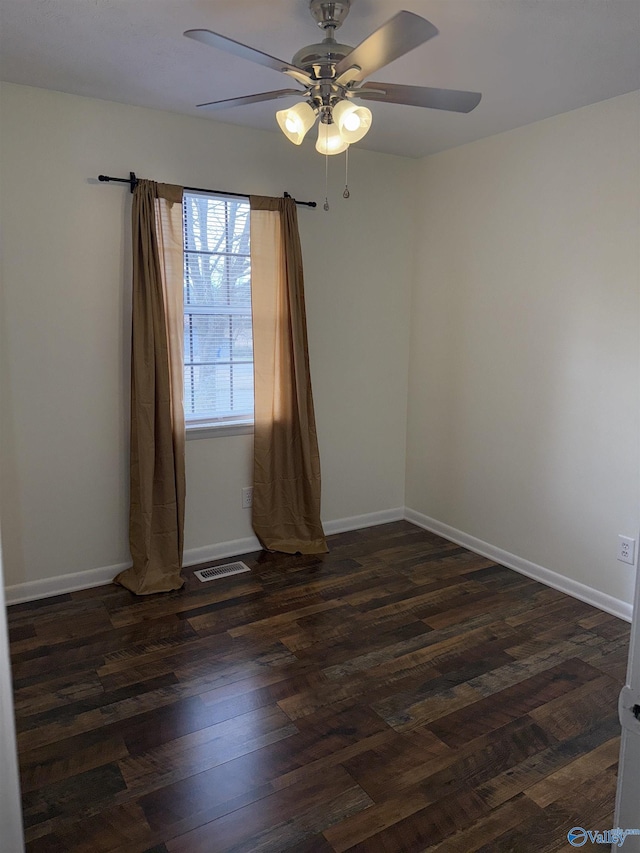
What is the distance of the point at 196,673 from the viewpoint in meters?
2.52

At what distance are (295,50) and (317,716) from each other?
264cm

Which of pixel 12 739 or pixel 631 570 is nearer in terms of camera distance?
pixel 12 739

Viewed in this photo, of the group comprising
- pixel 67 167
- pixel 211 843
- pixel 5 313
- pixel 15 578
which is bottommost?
pixel 211 843

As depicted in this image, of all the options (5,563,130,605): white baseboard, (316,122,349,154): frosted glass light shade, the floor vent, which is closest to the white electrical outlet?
the floor vent

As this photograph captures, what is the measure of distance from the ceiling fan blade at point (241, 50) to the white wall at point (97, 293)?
5.00 ft

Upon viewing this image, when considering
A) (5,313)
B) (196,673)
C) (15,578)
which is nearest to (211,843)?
(196,673)

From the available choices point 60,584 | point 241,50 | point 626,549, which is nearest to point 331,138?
point 241,50

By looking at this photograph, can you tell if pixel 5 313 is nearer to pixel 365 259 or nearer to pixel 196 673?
pixel 196 673

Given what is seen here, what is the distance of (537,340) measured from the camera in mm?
3332

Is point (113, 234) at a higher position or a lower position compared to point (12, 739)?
higher

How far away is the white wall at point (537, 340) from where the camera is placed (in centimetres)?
292

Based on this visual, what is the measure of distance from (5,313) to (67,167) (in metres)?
0.80

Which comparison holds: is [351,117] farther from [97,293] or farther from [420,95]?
[97,293]

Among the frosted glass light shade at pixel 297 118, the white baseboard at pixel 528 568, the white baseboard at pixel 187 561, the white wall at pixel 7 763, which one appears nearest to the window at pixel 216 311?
the white baseboard at pixel 187 561
